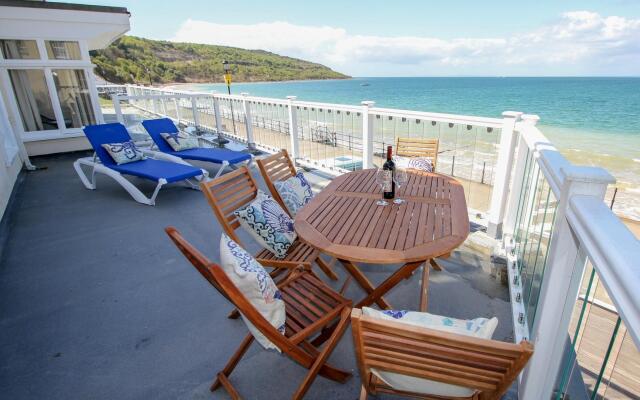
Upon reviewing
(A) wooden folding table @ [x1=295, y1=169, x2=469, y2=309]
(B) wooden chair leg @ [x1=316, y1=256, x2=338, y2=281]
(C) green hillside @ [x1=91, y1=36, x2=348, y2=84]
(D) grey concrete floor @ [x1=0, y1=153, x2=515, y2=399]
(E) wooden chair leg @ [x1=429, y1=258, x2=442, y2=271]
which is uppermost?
(C) green hillside @ [x1=91, y1=36, x2=348, y2=84]

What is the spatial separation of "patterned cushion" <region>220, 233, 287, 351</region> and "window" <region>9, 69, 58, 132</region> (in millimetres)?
8454

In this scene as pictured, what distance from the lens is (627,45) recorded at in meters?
48.8

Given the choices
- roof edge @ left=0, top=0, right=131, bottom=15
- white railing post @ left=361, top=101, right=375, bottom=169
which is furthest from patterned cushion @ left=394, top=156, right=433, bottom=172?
roof edge @ left=0, top=0, right=131, bottom=15

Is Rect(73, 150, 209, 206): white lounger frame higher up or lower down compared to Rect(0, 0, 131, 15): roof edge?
lower down

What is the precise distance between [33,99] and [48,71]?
Answer: 2.57 ft

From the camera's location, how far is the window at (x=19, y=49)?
6750mm

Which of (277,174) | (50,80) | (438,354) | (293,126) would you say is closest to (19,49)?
(50,80)

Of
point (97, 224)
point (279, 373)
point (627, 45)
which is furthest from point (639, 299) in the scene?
point (627, 45)

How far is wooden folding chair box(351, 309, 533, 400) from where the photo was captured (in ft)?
2.92

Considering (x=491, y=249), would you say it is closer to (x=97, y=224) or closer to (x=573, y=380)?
(x=573, y=380)

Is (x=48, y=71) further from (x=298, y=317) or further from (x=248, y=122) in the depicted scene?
(x=298, y=317)

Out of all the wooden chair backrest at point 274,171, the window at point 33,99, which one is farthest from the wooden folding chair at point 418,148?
the window at point 33,99

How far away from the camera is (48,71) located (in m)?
7.16

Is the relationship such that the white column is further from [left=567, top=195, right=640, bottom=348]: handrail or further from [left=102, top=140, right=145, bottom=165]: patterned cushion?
[left=567, top=195, right=640, bottom=348]: handrail
